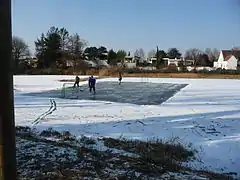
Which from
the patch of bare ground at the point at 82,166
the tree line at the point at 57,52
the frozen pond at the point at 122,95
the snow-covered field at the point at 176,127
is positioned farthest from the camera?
the tree line at the point at 57,52

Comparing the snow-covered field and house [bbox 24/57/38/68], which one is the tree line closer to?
house [bbox 24/57/38/68]

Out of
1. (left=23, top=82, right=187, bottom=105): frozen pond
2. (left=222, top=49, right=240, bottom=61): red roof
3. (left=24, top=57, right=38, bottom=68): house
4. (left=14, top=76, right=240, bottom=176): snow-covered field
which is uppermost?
(left=222, top=49, right=240, bottom=61): red roof

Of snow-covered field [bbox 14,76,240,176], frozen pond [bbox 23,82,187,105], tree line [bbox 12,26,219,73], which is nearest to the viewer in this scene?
snow-covered field [bbox 14,76,240,176]

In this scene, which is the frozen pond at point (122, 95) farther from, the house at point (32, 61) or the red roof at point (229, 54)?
the red roof at point (229, 54)

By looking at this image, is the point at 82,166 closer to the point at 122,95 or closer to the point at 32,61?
the point at 122,95

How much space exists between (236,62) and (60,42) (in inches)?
1777

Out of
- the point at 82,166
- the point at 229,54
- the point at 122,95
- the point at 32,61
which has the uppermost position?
the point at 229,54

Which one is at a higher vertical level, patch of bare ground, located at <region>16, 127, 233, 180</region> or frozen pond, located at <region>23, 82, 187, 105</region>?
patch of bare ground, located at <region>16, 127, 233, 180</region>

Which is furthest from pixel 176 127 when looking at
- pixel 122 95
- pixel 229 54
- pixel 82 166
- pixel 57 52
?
pixel 229 54

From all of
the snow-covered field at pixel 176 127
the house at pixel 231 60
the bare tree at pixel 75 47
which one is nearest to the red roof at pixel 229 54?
the house at pixel 231 60

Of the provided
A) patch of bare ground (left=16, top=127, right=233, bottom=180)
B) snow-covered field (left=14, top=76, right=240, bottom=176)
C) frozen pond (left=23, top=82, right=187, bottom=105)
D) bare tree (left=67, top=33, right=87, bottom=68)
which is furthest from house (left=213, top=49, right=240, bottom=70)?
patch of bare ground (left=16, top=127, right=233, bottom=180)

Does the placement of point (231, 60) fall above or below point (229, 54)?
below

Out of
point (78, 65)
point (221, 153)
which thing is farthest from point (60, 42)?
point (221, 153)

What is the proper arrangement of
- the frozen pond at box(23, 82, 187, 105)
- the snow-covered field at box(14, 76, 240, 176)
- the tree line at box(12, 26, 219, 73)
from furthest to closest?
the tree line at box(12, 26, 219, 73)
the frozen pond at box(23, 82, 187, 105)
the snow-covered field at box(14, 76, 240, 176)
